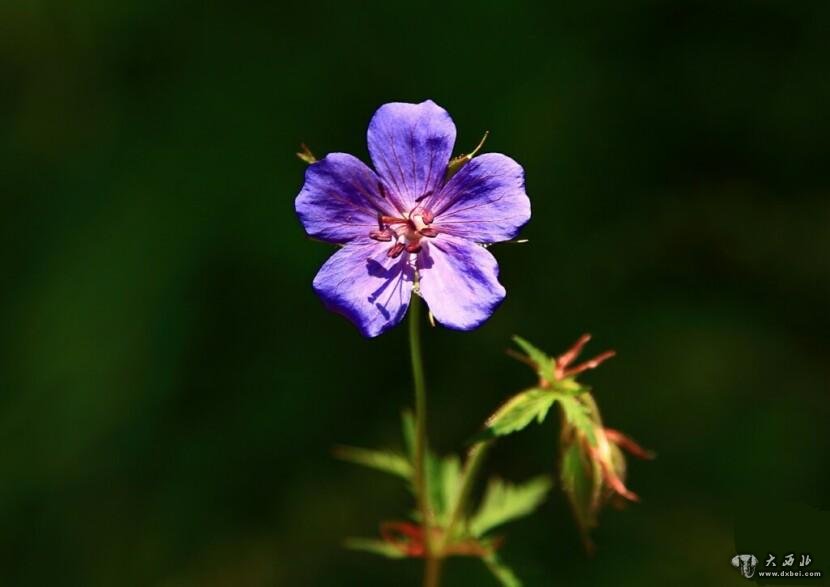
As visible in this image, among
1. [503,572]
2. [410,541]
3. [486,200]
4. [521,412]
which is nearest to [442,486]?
[410,541]

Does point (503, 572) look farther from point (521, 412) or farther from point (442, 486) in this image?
point (521, 412)

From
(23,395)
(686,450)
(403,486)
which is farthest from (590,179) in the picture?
(23,395)

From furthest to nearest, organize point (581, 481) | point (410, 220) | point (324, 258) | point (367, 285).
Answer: point (324, 258) < point (581, 481) < point (410, 220) < point (367, 285)

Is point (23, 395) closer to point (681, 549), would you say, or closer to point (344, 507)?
point (344, 507)

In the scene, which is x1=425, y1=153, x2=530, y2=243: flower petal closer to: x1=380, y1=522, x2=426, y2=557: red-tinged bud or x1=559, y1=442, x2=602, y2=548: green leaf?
x1=559, y1=442, x2=602, y2=548: green leaf

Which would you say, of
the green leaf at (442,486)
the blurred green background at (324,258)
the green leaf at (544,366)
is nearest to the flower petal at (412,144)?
the green leaf at (544,366)

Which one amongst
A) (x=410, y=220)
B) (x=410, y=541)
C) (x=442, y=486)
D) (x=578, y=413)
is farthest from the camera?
(x=442, y=486)
